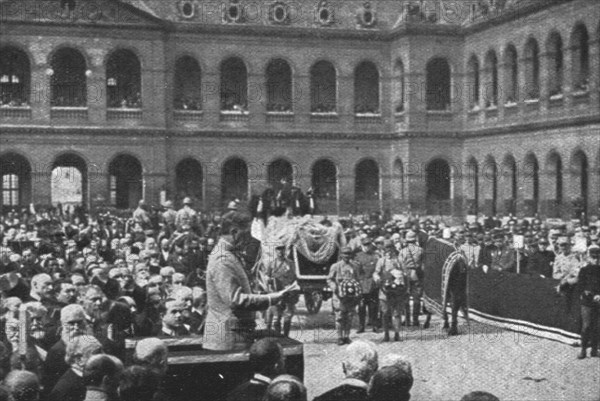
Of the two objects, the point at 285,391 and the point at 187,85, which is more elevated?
the point at 187,85

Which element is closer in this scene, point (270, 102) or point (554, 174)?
point (554, 174)

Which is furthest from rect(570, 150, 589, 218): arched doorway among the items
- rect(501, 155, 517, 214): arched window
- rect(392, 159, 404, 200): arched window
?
rect(392, 159, 404, 200): arched window

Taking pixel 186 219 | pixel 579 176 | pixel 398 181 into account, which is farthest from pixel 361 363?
pixel 398 181

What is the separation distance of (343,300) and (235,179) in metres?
25.7

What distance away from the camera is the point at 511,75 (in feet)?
118

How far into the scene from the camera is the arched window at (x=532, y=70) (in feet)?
112

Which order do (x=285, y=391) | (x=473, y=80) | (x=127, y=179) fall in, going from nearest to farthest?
(x=285, y=391)
(x=473, y=80)
(x=127, y=179)

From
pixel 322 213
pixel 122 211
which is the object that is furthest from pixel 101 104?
pixel 322 213

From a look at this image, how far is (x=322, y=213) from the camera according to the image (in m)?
39.5

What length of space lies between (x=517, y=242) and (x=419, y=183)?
60.7 ft

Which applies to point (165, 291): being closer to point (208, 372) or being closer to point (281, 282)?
point (281, 282)

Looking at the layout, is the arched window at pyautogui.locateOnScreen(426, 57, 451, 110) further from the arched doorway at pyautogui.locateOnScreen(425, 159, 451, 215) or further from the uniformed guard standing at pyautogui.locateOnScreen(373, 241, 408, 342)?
the uniformed guard standing at pyautogui.locateOnScreen(373, 241, 408, 342)

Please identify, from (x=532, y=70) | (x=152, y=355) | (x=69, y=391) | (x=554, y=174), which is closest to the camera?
(x=152, y=355)

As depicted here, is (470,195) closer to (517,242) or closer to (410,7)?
(410,7)
